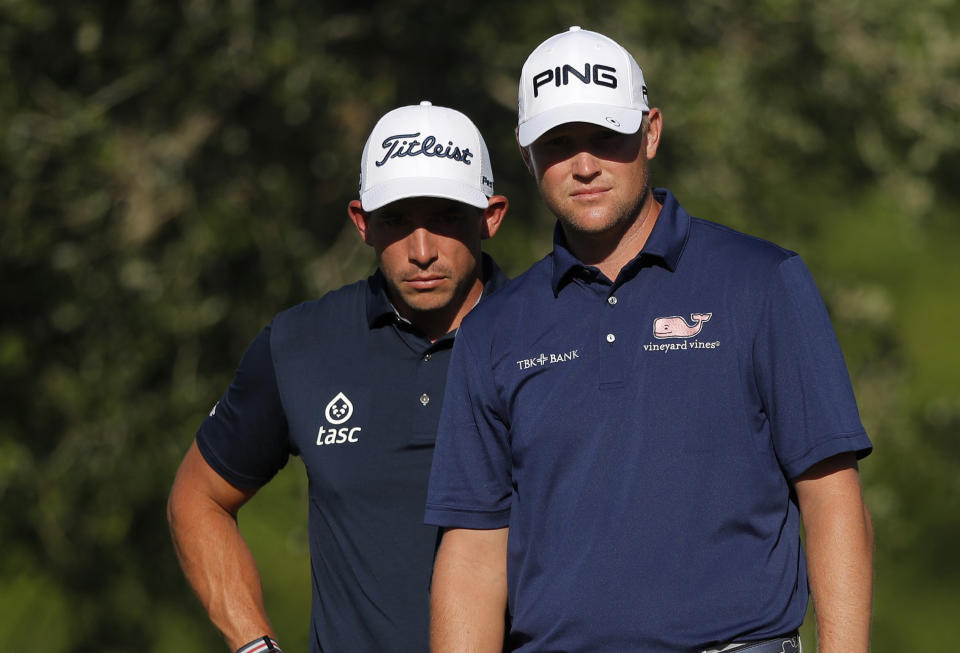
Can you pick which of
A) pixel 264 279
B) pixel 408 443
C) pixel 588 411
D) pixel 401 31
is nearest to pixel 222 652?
pixel 264 279

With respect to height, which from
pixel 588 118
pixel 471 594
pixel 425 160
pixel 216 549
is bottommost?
pixel 471 594

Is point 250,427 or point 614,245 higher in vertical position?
point 614,245

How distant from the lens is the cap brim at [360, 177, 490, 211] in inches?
152

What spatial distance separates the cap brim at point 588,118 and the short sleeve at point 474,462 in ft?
1.69

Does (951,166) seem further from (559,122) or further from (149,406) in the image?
(559,122)

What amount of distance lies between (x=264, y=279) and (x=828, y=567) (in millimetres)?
5662

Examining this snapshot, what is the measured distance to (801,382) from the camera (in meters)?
3.03

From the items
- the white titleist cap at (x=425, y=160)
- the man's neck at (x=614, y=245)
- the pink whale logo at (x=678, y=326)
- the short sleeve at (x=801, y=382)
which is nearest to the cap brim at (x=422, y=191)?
the white titleist cap at (x=425, y=160)

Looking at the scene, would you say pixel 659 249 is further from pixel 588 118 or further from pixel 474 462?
pixel 474 462

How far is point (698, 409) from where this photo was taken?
3.06m

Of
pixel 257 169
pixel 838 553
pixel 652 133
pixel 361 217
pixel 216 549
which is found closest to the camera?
pixel 838 553

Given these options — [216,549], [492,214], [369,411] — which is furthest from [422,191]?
[216,549]

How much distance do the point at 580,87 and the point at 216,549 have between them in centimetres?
177

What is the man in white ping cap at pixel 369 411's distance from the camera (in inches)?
149
